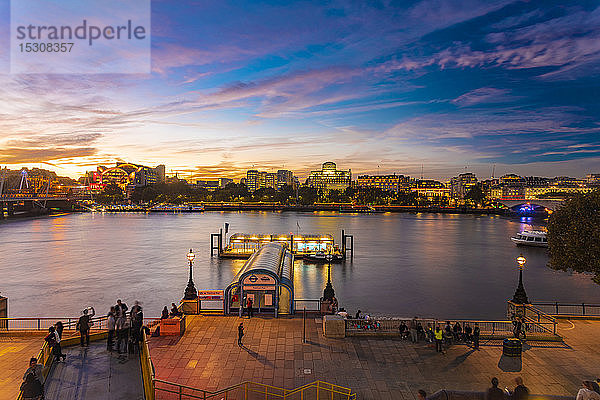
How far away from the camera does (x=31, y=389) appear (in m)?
10.5

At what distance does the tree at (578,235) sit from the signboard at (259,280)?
58.5 feet

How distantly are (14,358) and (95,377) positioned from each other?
563 cm

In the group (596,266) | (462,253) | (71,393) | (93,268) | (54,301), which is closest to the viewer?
(71,393)

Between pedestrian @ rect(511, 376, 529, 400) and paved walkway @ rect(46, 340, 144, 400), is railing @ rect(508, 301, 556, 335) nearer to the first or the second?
pedestrian @ rect(511, 376, 529, 400)

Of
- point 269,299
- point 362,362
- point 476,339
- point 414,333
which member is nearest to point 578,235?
point 476,339

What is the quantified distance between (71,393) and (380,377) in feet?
34.3

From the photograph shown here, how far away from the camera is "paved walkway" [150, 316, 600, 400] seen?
14.1 m

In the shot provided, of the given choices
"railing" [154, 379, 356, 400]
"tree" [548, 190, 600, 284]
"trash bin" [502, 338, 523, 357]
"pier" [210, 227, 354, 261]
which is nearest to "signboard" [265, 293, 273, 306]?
"railing" [154, 379, 356, 400]

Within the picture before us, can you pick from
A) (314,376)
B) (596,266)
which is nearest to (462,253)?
(596,266)

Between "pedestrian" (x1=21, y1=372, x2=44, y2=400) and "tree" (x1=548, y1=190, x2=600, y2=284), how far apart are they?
25850 millimetres

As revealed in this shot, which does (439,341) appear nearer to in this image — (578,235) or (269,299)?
(269,299)

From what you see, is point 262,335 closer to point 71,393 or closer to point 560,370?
point 71,393

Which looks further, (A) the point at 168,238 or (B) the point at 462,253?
(A) the point at 168,238

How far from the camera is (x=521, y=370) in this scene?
15.2 m
